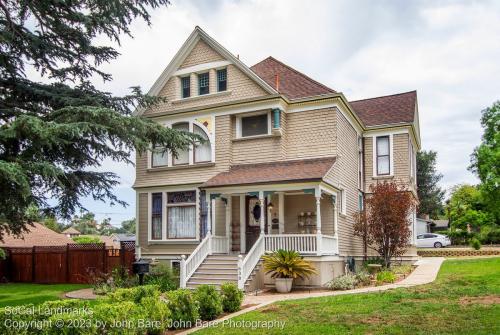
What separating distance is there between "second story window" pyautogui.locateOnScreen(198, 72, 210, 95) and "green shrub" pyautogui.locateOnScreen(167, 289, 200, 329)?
37.4 feet

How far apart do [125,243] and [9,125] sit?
462 inches

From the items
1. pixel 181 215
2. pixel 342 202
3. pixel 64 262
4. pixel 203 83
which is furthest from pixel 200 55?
pixel 64 262

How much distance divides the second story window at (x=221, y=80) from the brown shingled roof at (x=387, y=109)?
24.1 ft

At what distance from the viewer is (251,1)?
1040cm

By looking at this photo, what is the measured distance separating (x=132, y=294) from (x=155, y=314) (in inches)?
28.8

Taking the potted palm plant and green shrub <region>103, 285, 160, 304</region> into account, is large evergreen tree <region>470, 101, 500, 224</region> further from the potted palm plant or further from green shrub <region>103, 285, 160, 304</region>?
green shrub <region>103, 285, 160, 304</region>

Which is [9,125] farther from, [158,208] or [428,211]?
[428,211]

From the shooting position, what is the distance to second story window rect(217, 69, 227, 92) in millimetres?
19688

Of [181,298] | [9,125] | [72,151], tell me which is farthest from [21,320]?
[72,151]

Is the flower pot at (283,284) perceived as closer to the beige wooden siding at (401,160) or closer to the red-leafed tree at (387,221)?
the red-leafed tree at (387,221)

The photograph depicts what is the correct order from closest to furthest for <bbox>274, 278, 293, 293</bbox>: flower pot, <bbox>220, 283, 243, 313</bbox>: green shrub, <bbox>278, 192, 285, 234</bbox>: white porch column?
<bbox>220, 283, 243, 313</bbox>: green shrub → <bbox>274, 278, 293, 293</bbox>: flower pot → <bbox>278, 192, 285, 234</bbox>: white porch column

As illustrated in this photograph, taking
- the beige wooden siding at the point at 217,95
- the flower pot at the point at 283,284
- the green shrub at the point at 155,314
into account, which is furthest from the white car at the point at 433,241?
the green shrub at the point at 155,314

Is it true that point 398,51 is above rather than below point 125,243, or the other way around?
above

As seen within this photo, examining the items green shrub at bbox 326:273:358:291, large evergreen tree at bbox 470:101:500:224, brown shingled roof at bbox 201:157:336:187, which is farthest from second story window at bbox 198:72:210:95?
large evergreen tree at bbox 470:101:500:224
